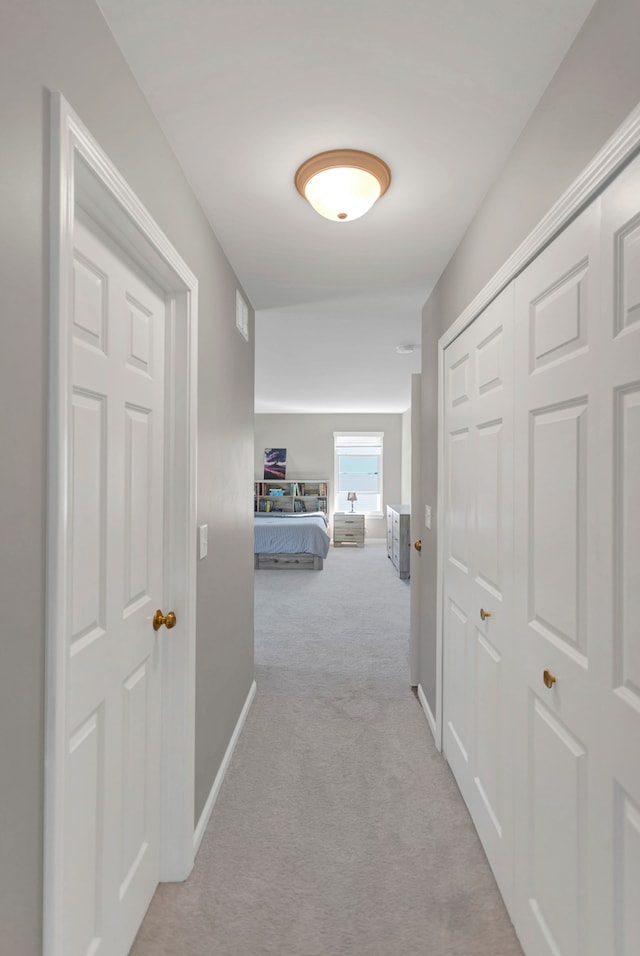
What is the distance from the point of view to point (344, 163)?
1654 mm

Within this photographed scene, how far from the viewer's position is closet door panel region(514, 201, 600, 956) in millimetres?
1149

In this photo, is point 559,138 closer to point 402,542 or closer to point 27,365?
point 27,365

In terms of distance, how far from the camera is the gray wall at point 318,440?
9.46m

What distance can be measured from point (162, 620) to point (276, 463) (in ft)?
25.7

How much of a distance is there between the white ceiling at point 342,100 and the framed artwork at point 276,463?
6.95 meters

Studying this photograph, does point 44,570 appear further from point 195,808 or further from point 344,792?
point 344,792

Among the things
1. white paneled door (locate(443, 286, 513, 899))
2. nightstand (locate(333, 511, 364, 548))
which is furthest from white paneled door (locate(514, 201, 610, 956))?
nightstand (locate(333, 511, 364, 548))

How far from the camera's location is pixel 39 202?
2.89ft

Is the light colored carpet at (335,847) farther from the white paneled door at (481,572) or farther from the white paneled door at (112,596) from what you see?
the white paneled door at (112,596)

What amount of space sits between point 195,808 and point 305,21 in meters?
A: 2.40

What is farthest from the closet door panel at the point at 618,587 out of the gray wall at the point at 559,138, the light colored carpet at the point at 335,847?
the light colored carpet at the point at 335,847

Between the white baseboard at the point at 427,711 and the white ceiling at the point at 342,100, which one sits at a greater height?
the white ceiling at the point at 342,100

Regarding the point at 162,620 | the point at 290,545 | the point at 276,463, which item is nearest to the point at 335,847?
the point at 162,620

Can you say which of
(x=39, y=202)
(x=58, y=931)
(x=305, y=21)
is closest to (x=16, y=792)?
(x=58, y=931)
